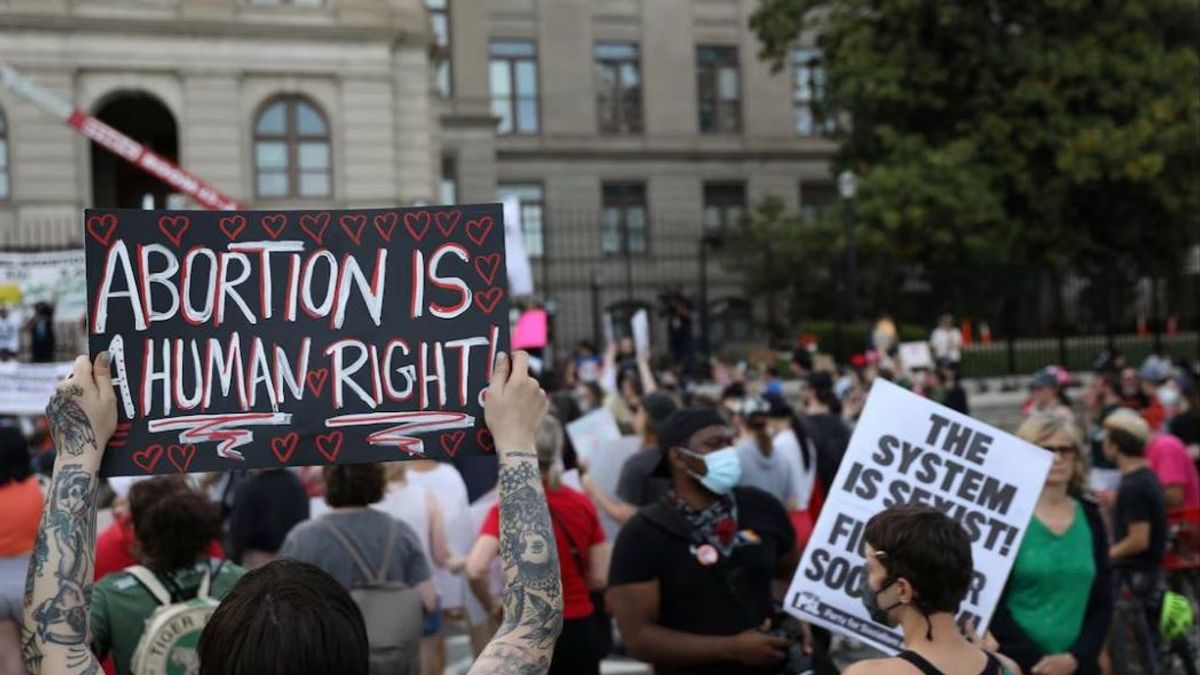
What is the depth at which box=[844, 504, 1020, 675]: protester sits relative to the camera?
346 centimetres

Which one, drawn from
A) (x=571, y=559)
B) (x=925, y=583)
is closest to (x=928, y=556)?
(x=925, y=583)

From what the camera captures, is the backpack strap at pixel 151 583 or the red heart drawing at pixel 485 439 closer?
the red heart drawing at pixel 485 439

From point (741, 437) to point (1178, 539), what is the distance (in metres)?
2.72

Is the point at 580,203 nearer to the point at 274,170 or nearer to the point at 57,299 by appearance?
the point at 274,170

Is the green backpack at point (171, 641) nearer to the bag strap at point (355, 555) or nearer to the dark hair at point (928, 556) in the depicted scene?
the bag strap at point (355, 555)

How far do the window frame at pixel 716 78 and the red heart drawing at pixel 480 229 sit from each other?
130 feet

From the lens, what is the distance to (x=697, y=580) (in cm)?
470

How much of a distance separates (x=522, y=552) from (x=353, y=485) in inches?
93.6

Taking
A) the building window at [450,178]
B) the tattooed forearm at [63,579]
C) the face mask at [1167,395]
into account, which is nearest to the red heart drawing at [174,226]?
the tattooed forearm at [63,579]

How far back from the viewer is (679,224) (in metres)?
41.6

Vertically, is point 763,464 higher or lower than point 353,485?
lower

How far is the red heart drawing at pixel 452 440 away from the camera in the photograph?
3.10 m

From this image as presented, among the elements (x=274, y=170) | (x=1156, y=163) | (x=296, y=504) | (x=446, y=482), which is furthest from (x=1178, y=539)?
(x=274, y=170)

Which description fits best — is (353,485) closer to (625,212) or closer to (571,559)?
(571,559)
